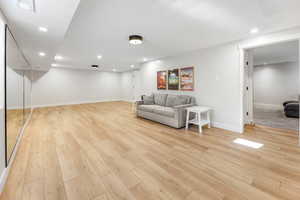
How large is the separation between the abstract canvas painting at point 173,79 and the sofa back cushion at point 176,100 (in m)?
0.38

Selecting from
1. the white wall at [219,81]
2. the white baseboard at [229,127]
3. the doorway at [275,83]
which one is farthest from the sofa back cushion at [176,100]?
the doorway at [275,83]

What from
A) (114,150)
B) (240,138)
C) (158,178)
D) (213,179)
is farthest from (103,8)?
(240,138)

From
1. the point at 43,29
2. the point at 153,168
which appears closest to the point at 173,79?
the point at 153,168

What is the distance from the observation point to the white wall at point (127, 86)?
9.83 meters

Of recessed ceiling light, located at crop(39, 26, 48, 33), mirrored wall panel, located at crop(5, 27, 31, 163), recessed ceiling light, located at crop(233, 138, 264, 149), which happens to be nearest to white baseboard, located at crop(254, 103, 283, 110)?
recessed ceiling light, located at crop(233, 138, 264, 149)

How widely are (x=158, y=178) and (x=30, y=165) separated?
1.99 m

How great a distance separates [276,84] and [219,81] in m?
5.19

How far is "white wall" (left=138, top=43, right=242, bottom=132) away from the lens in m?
3.52

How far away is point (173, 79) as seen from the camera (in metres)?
5.01

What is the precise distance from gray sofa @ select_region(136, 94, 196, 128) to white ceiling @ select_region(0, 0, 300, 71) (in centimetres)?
187

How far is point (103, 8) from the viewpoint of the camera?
6.72 feet

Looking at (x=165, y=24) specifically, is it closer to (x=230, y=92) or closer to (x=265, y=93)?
(x=230, y=92)

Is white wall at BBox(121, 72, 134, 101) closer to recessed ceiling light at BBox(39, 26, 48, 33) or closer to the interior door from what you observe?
the interior door

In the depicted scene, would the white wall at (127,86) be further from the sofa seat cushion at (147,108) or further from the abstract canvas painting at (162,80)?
the sofa seat cushion at (147,108)
